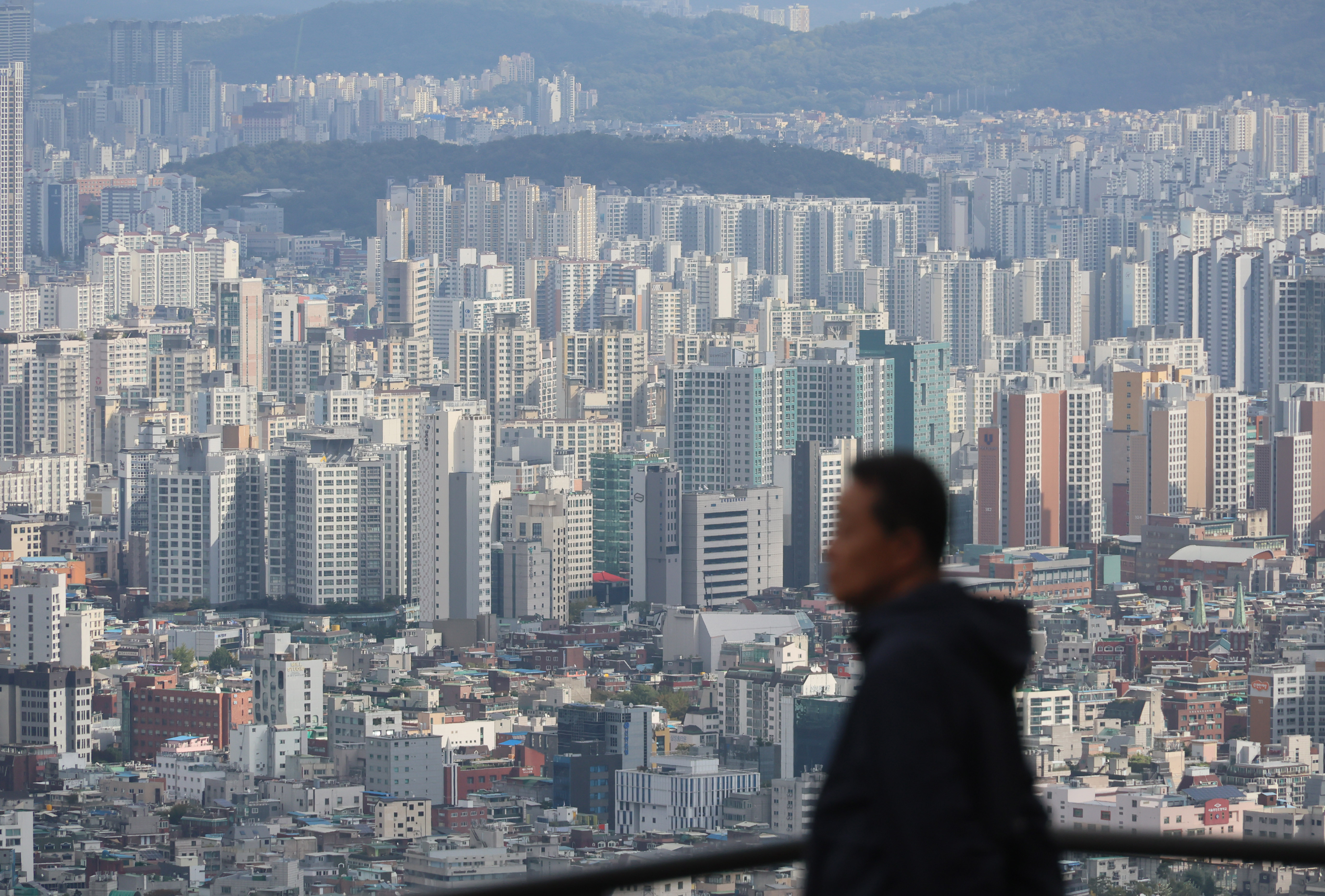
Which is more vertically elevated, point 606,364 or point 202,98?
point 202,98

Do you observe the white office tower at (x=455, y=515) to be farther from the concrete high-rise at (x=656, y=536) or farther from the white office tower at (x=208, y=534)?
the white office tower at (x=208, y=534)

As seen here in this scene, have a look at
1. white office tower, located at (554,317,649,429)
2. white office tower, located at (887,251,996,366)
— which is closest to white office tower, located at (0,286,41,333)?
white office tower, located at (554,317,649,429)

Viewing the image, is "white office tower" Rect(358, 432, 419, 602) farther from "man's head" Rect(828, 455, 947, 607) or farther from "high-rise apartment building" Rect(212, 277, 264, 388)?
"man's head" Rect(828, 455, 947, 607)

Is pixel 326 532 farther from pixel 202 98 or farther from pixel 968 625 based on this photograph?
pixel 202 98

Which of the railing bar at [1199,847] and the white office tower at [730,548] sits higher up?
the railing bar at [1199,847]

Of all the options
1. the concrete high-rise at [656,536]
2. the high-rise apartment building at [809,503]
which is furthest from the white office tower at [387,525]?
the high-rise apartment building at [809,503]

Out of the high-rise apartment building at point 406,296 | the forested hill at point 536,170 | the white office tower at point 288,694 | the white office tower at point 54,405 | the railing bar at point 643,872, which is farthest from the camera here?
the forested hill at point 536,170

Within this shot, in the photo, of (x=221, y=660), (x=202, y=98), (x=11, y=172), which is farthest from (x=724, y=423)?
(x=202, y=98)
